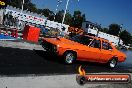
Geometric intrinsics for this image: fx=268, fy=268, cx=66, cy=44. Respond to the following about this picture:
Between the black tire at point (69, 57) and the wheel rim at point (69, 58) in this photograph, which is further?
the wheel rim at point (69, 58)

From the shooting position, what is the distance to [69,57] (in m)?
14.1

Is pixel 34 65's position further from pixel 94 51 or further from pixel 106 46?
pixel 106 46

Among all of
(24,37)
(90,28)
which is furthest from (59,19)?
(24,37)

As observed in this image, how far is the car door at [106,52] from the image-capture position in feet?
52.0

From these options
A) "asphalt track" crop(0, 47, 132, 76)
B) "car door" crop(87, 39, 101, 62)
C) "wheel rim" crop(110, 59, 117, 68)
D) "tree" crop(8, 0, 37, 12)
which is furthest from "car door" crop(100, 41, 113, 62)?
"tree" crop(8, 0, 37, 12)

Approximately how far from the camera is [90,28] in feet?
217

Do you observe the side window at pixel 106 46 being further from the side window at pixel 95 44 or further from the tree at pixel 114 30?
the tree at pixel 114 30

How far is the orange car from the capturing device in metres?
13.8

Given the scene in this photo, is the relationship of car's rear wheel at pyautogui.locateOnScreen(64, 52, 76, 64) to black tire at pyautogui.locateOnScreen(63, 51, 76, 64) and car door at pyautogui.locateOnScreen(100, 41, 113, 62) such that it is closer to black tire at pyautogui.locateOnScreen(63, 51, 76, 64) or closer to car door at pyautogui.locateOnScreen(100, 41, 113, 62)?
black tire at pyautogui.locateOnScreen(63, 51, 76, 64)

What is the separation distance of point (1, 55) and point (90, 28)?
54655mm

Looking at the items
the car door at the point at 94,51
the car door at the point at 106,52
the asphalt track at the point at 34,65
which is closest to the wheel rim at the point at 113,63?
the car door at the point at 106,52

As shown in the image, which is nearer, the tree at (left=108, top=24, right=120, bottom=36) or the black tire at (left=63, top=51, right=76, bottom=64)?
the black tire at (left=63, top=51, right=76, bottom=64)

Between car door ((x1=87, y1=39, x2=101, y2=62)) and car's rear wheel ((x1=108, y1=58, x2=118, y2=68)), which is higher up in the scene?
car door ((x1=87, y1=39, x2=101, y2=62))

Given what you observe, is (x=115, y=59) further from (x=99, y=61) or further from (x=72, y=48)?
(x=72, y=48)
